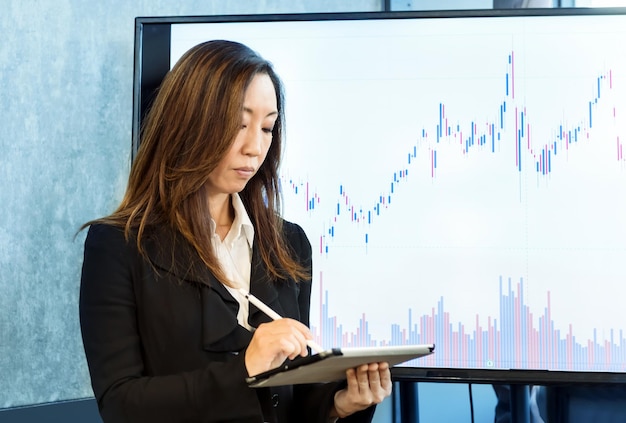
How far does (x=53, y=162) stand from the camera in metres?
1.99

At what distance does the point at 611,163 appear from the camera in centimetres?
Answer: 188

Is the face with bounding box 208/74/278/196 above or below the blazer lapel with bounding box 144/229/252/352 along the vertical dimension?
above

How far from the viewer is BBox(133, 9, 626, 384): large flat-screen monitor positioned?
188cm

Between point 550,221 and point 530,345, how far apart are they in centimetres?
30

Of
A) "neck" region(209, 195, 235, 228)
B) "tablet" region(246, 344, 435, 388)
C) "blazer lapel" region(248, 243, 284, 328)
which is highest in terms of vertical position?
"neck" region(209, 195, 235, 228)

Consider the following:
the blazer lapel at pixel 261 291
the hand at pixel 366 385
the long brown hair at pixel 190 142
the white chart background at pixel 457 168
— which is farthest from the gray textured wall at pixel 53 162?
the hand at pixel 366 385

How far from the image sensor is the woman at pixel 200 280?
3.75ft

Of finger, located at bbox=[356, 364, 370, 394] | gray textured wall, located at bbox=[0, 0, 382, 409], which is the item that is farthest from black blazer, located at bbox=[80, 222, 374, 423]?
gray textured wall, located at bbox=[0, 0, 382, 409]

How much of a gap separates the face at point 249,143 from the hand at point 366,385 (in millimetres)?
366

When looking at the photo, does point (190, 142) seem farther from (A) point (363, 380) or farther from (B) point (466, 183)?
(B) point (466, 183)

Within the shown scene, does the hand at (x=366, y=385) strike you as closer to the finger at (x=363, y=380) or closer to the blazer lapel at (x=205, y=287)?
the finger at (x=363, y=380)

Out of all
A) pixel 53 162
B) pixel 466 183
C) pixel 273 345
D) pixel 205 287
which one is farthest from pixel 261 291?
pixel 53 162

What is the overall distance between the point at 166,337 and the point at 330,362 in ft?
1.04

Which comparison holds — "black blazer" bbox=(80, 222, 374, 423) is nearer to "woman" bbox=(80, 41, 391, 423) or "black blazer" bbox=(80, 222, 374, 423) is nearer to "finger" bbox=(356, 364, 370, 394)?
"woman" bbox=(80, 41, 391, 423)
